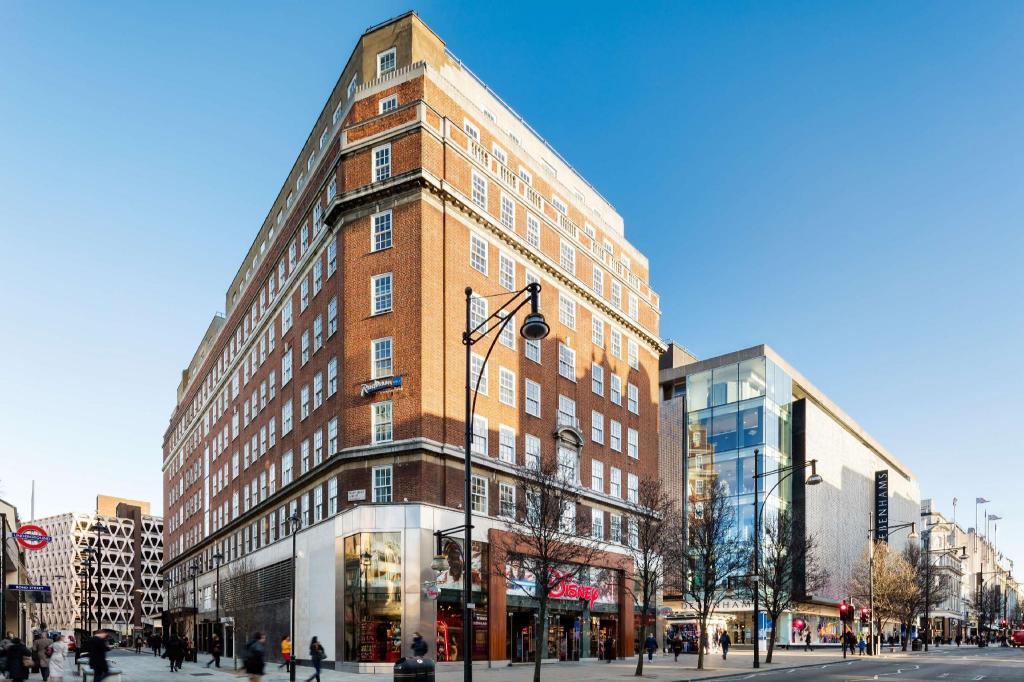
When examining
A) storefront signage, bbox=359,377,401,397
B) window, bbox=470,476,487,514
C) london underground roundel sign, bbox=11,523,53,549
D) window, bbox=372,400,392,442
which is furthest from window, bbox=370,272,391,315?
london underground roundel sign, bbox=11,523,53,549

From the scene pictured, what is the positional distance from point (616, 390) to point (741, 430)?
2793 cm

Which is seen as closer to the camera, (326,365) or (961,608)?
(326,365)

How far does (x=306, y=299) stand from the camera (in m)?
52.1

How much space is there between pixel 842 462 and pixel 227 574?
6623 cm

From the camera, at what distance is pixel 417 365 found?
136 ft

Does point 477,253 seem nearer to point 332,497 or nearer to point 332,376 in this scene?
point 332,376

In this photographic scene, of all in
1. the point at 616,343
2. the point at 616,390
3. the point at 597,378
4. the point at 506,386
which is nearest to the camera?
the point at 506,386

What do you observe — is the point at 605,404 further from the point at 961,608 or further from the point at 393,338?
the point at 961,608

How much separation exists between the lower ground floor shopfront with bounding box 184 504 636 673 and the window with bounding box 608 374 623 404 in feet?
42.6

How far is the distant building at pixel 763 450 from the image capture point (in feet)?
268

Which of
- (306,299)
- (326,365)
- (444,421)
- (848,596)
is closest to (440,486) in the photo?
(444,421)

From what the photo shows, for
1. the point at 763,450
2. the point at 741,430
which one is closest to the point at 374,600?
the point at 763,450

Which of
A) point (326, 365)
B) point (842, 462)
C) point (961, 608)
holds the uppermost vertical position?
point (326, 365)

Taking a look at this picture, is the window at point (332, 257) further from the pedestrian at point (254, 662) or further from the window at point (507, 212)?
the pedestrian at point (254, 662)
